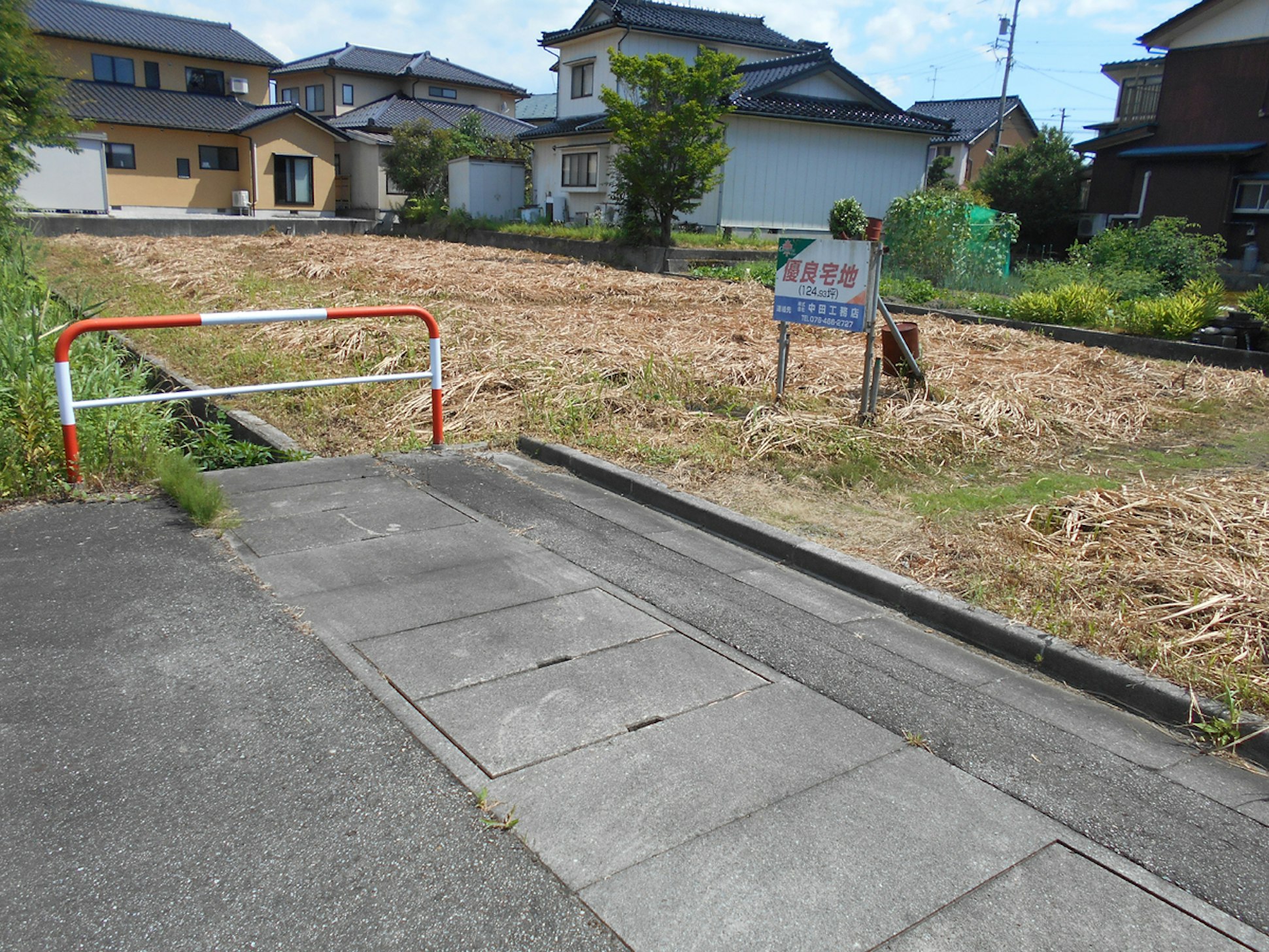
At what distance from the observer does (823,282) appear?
23.0 feet

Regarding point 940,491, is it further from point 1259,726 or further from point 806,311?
point 1259,726

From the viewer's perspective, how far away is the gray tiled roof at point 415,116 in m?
38.1

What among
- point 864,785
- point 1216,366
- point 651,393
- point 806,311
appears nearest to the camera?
point 864,785

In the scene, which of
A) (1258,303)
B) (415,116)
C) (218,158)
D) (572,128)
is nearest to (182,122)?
(218,158)

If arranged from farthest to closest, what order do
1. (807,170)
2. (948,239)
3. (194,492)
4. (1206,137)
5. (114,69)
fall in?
(114,69) → (807,170) → (1206,137) → (948,239) → (194,492)

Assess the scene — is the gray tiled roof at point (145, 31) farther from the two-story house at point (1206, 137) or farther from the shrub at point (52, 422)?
the shrub at point (52, 422)

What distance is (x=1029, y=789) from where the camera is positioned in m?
3.04

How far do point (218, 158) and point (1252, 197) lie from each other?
3388cm

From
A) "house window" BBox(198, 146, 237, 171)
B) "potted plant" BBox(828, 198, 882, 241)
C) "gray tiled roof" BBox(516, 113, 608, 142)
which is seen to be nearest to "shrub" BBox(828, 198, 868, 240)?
"potted plant" BBox(828, 198, 882, 241)

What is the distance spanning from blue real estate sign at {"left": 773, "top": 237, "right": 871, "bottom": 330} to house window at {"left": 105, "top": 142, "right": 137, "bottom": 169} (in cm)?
3376

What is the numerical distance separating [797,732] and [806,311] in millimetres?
4493

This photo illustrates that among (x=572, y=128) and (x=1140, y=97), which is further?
(x=1140, y=97)

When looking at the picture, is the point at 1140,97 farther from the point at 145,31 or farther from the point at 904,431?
the point at 145,31

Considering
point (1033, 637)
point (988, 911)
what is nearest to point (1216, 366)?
point (1033, 637)
